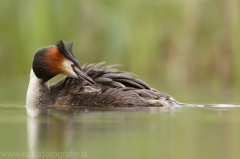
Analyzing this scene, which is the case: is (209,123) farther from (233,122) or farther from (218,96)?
(218,96)

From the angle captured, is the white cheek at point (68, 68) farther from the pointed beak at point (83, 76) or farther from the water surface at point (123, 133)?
the water surface at point (123, 133)

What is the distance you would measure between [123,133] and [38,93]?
320 cm

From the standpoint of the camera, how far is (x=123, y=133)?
6.24 meters

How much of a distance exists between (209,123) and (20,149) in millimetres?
2502

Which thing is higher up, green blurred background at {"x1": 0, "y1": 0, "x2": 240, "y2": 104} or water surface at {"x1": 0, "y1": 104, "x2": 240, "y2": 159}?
green blurred background at {"x1": 0, "y1": 0, "x2": 240, "y2": 104}

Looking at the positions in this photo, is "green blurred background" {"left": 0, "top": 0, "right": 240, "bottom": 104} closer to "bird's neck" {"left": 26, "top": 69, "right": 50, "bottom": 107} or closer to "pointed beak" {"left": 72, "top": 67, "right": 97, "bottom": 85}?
"bird's neck" {"left": 26, "top": 69, "right": 50, "bottom": 107}

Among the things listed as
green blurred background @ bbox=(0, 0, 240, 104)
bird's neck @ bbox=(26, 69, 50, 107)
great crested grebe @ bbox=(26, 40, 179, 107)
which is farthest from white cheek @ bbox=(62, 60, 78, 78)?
green blurred background @ bbox=(0, 0, 240, 104)

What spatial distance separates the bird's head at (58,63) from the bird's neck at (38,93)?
0.37 ft

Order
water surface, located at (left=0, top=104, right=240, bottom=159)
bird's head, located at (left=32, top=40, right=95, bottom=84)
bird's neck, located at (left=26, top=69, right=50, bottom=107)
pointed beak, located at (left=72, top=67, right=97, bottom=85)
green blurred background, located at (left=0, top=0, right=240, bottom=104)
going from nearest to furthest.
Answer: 1. water surface, located at (left=0, top=104, right=240, bottom=159)
2. pointed beak, located at (left=72, top=67, right=97, bottom=85)
3. bird's head, located at (left=32, top=40, right=95, bottom=84)
4. bird's neck, located at (left=26, top=69, right=50, bottom=107)
5. green blurred background, located at (left=0, top=0, right=240, bottom=104)

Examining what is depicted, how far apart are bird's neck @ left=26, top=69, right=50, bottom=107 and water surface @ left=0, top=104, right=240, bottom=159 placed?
0.64 meters

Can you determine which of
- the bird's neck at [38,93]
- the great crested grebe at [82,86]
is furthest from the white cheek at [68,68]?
the bird's neck at [38,93]

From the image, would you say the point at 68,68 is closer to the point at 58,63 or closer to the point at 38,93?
the point at 58,63

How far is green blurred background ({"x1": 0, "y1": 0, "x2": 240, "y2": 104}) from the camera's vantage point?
13.5m

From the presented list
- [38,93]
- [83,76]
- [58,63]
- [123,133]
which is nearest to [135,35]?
[38,93]
